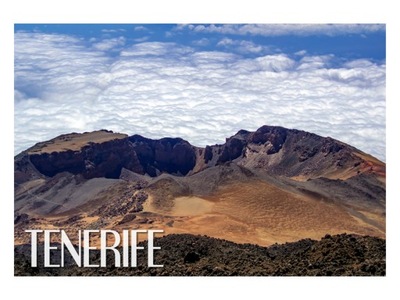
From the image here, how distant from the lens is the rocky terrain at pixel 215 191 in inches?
1578

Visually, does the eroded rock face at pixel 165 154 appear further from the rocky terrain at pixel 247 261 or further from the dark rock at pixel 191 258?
the dark rock at pixel 191 258

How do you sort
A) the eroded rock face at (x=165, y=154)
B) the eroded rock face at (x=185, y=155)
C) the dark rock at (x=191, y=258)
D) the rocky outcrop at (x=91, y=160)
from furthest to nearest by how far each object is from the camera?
the eroded rock face at (x=165, y=154) < the eroded rock face at (x=185, y=155) < the rocky outcrop at (x=91, y=160) < the dark rock at (x=191, y=258)

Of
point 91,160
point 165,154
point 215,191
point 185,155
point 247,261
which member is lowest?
point 185,155

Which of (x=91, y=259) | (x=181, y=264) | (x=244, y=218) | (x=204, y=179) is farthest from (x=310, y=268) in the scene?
(x=204, y=179)

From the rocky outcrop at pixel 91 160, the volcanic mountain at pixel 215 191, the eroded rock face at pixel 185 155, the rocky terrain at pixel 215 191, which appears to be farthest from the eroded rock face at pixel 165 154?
the rocky outcrop at pixel 91 160

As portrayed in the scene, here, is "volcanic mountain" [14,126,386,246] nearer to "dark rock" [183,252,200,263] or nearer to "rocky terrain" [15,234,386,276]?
"rocky terrain" [15,234,386,276]

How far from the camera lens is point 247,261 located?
73.0 ft

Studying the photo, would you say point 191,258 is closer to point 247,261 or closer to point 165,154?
point 247,261

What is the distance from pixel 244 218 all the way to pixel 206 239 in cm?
1520

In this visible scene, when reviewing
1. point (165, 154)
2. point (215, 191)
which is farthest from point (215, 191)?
point (165, 154)

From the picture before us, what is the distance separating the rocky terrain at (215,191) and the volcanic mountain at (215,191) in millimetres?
80

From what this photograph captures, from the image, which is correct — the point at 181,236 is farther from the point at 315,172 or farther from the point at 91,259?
the point at 315,172

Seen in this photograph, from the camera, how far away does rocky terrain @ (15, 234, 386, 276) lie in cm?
2077

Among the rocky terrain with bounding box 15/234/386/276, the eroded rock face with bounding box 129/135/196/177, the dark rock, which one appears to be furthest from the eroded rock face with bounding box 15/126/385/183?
the dark rock
